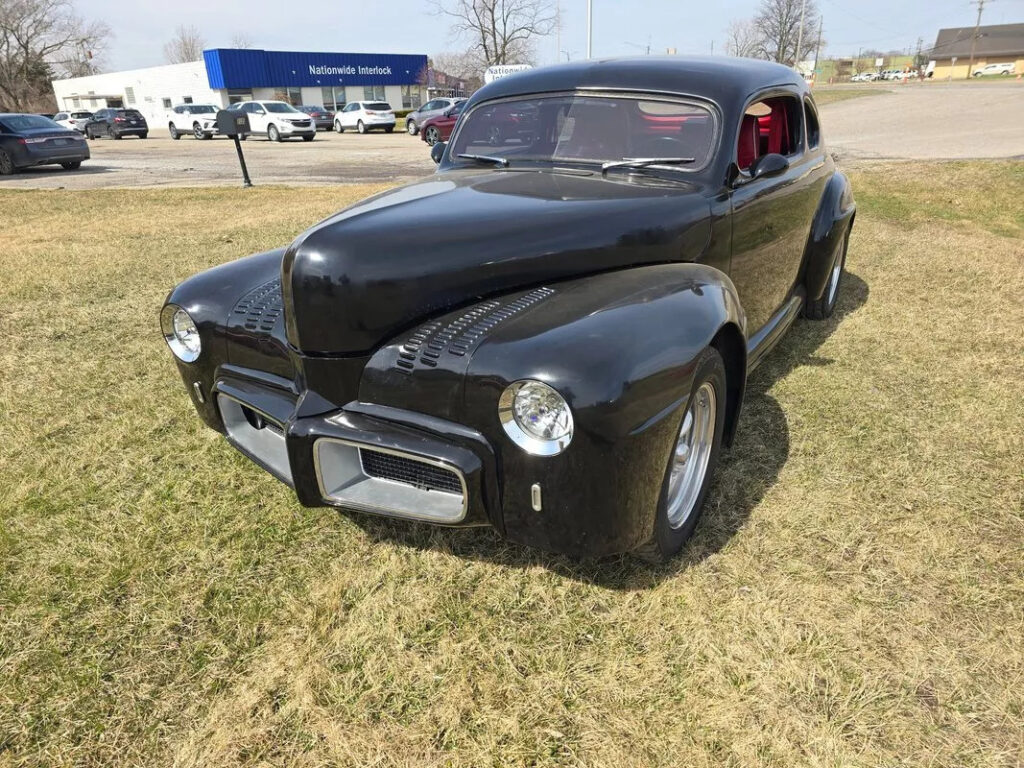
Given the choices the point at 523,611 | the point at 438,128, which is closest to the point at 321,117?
the point at 438,128

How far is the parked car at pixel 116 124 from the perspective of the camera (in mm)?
30516

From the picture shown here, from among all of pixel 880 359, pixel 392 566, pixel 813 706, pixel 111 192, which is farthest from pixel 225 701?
pixel 111 192

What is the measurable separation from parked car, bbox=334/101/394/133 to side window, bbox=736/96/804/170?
87.2ft

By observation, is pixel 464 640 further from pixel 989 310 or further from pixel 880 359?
pixel 989 310

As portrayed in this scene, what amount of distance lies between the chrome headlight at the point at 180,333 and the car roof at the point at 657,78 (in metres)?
2.00

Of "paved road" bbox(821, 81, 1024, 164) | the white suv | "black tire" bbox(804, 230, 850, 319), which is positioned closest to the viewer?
"black tire" bbox(804, 230, 850, 319)

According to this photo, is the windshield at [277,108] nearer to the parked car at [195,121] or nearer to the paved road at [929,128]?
the parked car at [195,121]

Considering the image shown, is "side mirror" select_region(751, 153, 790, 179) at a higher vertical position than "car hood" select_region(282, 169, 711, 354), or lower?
higher

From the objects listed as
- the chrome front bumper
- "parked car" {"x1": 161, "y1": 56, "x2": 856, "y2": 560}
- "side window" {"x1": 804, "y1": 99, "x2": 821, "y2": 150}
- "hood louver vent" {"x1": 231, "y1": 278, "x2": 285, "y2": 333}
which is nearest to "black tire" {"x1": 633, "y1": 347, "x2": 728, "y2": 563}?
"parked car" {"x1": 161, "y1": 56, "x2": 856, "y2": 560}

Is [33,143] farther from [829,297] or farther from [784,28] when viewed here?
[784,28]

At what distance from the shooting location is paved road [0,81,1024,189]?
539 inches

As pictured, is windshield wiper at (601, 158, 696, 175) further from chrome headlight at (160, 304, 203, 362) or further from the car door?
chrome headlight at (160, 304, 203, 362)

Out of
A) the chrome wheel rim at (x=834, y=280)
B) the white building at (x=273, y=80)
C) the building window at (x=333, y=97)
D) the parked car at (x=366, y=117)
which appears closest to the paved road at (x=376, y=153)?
the parked car at (x=366, y=117)

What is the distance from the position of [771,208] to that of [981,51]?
4479 inches
